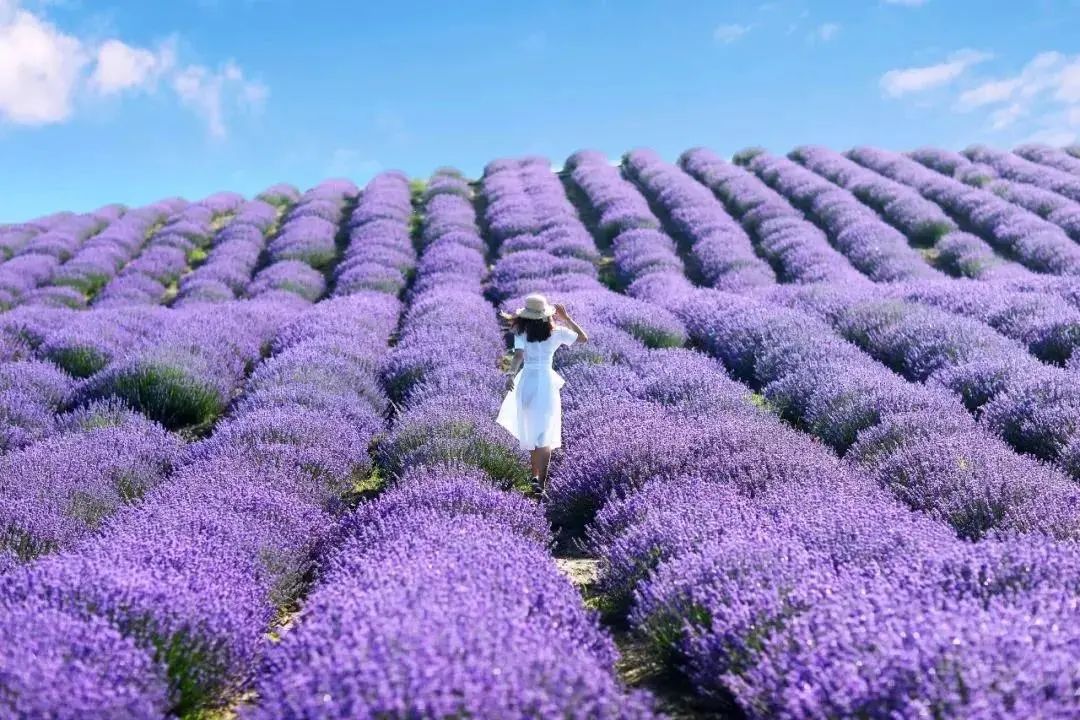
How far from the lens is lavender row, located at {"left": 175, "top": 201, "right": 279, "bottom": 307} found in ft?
41.1

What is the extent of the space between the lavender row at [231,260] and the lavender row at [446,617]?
822 cm

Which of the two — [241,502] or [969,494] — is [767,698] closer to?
[969,494]

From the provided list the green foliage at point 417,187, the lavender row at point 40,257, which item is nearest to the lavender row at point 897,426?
the lavender row at point 40,257

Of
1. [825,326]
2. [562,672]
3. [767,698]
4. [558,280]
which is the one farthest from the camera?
[558,280]

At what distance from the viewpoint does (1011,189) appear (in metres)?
16.8

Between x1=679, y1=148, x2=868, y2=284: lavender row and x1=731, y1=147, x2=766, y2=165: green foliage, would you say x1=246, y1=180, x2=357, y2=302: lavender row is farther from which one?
x1=731, y1=147, x2=766, y2=165: green foliage

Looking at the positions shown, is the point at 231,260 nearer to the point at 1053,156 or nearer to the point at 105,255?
the point at 105,255

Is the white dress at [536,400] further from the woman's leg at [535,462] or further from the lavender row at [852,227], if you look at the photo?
the lavender row at [852,227]

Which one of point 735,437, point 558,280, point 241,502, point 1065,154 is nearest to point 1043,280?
point 558,280

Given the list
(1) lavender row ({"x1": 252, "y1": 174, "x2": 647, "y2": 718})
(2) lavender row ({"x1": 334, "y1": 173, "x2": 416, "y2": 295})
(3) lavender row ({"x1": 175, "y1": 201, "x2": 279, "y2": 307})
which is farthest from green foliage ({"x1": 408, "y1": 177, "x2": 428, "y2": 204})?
(1) lavender row ({"x1": 252, "y1": 174, "x2": 647, "y2": 718})

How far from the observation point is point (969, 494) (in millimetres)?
3975

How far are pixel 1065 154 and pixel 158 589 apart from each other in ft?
76.5

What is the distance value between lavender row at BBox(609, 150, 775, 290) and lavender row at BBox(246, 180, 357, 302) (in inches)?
176

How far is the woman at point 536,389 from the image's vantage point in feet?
17.2
